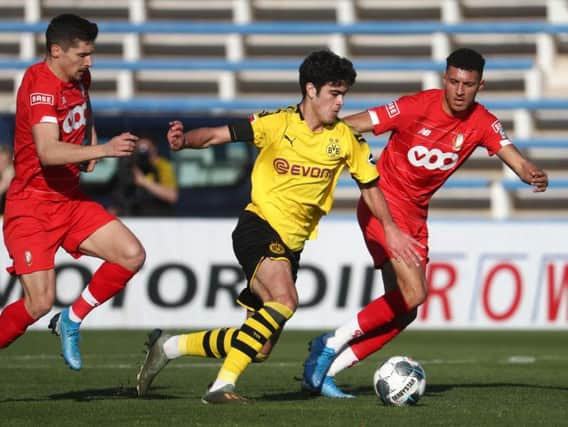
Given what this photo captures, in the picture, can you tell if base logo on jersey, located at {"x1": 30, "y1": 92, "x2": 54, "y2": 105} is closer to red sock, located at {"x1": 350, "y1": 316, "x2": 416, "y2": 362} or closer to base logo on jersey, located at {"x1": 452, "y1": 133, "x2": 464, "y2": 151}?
red sock, located at {"x1": 350, "y1": 316, "x2": 416, "y2": 362}

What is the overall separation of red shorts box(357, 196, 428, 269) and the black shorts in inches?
39.4

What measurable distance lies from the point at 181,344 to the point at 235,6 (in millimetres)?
13391

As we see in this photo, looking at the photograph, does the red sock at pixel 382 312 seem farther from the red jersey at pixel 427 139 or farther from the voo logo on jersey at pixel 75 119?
the voo logo on jersey at pixel 75 119

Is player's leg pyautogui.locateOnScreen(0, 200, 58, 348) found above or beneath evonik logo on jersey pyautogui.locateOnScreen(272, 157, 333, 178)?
beneath

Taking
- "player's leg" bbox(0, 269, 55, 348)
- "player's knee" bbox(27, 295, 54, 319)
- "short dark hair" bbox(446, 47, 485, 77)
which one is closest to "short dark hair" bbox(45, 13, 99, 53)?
"player's leg" bbox(0, 269, 55, 348)

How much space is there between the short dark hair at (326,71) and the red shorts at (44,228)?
1.61 metres

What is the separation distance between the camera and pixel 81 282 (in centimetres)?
1488

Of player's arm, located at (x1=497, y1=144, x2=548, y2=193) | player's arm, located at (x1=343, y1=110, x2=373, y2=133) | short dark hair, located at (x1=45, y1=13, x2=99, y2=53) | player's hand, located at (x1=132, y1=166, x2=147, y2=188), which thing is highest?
short dark hair, located at (x1=45, y1=13, x2=99, y2=53)

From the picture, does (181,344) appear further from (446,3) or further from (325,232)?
(446,3)

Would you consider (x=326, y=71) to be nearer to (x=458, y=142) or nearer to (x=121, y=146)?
(x=121, y=146)

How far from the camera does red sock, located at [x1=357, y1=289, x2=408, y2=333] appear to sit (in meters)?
9.05

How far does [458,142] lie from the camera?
923 centimetres

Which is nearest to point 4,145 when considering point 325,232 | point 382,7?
point 325,232

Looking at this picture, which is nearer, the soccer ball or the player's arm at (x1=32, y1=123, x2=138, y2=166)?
the player's arm at (x1=32, y1=123, x2=138, y2=166)
